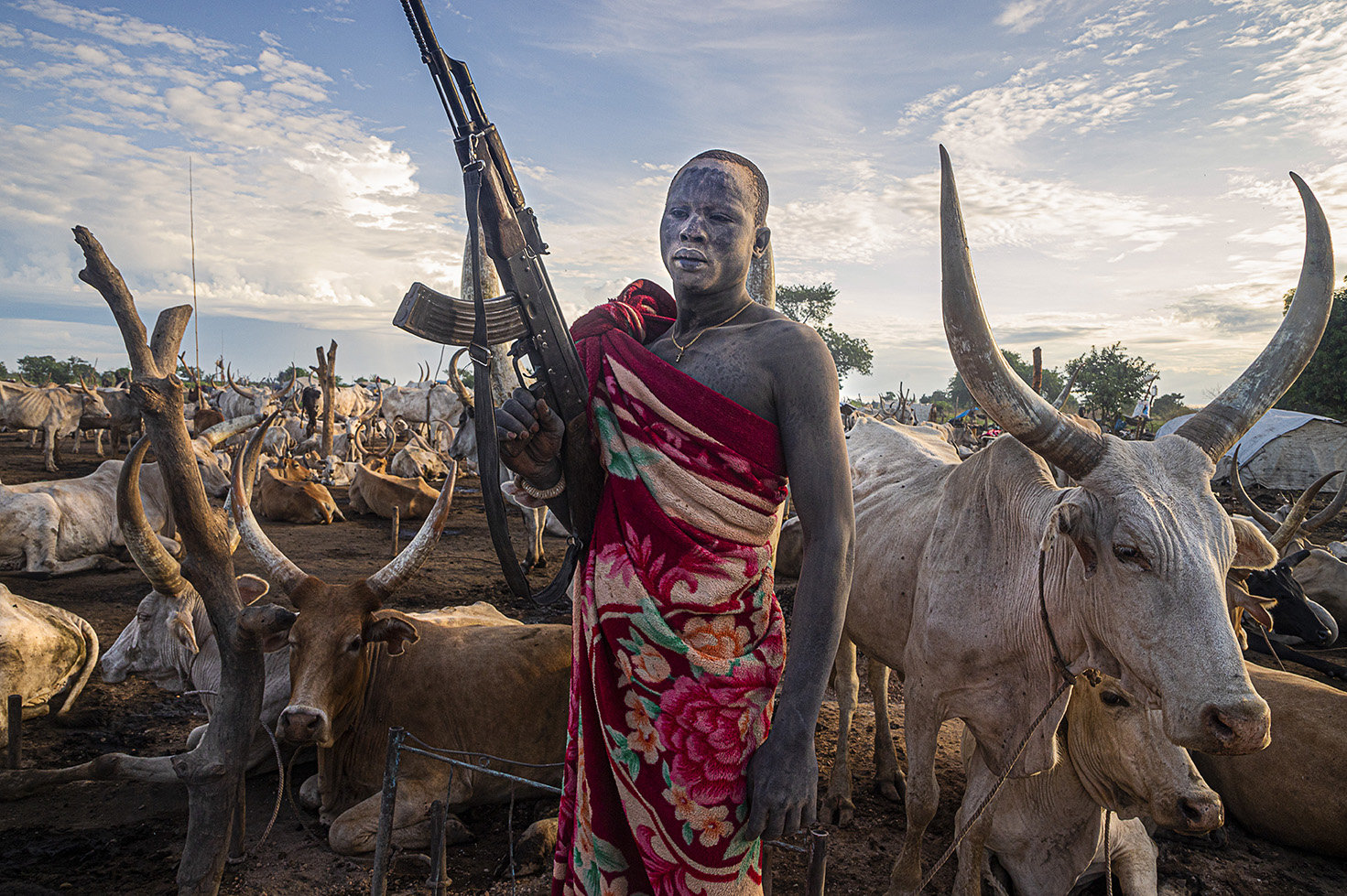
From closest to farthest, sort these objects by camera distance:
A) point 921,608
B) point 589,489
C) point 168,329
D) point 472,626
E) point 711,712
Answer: point 711,712, point 589,489, point 168,329, point 921,608, point 472,626

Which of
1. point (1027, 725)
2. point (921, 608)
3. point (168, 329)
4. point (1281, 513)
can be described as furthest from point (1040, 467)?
point (1281, 513)

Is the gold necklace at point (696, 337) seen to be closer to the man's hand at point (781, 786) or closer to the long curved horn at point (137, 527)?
the man's hand at point (781, 786)

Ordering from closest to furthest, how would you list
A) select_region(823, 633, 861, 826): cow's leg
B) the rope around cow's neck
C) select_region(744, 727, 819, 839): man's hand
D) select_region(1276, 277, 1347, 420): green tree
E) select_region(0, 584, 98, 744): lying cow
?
select_region(744, 727, 819, 839): man's hand
the rope around cow's neck
select_region(823, 633, 861, 826): cow's leg
select_region(0, 584, 98, 744): lying cow
select_region(1276, 277, 1347, 420): green tree

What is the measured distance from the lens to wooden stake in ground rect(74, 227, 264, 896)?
2506 millimetres

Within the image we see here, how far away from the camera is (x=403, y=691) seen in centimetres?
390

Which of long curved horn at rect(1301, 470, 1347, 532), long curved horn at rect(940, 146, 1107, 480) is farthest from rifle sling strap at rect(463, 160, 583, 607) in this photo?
long curved horn at rect(1301, 470, 1347, 532)

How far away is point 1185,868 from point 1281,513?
10.2 meters

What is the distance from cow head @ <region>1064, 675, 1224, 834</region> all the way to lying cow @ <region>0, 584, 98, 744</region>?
5.97 m

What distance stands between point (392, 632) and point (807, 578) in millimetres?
2745

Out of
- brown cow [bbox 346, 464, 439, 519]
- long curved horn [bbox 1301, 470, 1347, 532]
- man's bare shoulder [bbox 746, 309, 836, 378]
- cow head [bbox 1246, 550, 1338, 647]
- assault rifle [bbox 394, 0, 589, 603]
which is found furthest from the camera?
brown cow [bbox 346, 464, 439, 519]

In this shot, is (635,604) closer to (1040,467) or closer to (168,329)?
(1040,467)

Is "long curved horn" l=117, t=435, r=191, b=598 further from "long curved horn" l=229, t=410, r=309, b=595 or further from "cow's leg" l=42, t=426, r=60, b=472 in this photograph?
"cow's leg" l=42, t=426, r=60, b=472

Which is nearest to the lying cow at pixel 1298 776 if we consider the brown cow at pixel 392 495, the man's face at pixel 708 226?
the man's face at pixel 708 226

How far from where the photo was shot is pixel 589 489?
1.96 meters
